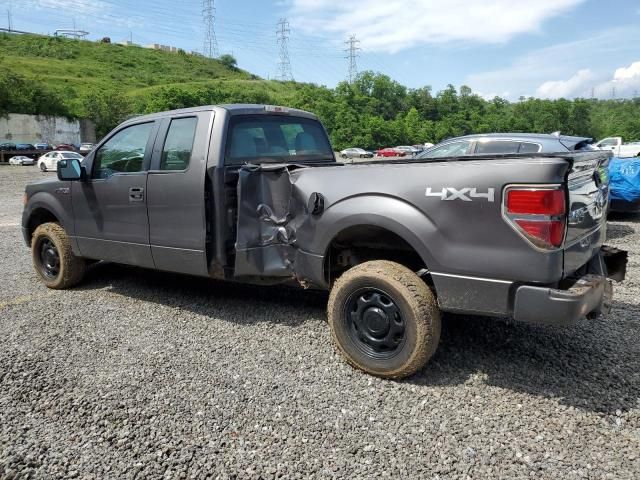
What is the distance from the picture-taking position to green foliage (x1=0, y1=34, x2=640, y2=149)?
213 feet

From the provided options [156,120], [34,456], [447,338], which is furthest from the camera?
[156,120]

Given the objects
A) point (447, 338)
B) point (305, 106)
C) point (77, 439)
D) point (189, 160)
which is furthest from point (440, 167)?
point (305, 106)

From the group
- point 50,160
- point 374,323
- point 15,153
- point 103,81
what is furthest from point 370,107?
point 374,323

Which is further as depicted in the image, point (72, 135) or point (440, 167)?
point (72, 135)

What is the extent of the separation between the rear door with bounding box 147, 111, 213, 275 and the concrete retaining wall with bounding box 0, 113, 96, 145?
199 ft

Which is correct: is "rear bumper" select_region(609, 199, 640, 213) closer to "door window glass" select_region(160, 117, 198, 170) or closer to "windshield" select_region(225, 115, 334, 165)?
"windshield" select_region(225, 115, 334, 165)

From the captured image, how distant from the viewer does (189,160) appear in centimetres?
442

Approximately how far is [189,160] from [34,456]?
8.48ft

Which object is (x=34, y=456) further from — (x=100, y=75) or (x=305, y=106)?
(x=100, y=75)

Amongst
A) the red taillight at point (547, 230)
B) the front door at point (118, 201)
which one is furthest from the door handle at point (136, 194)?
the red taillight at point (547, 230)

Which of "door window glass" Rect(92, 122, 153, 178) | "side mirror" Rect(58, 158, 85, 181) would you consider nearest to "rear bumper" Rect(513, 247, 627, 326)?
"door window glass" Rect(92, 122, 153, 178)

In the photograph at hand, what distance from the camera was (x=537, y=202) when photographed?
2.78 meters

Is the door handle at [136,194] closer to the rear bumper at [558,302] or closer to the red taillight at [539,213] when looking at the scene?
the red taillight at [539,213]

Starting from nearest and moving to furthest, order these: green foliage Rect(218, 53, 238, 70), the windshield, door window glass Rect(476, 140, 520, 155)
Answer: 1. the windshield
2. door window glass Rect(476, 140, 520, 155)
3. green foliage Rect(218, 53, 238, 70)
